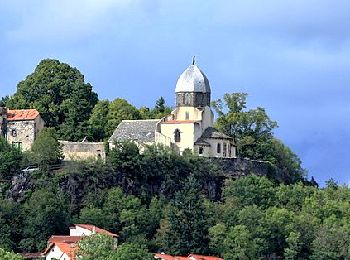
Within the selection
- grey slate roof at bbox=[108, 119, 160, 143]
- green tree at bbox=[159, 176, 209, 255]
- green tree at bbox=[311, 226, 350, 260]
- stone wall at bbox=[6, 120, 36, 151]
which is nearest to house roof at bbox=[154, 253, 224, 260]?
green tree at bbox=[159, 176, 209, 255]

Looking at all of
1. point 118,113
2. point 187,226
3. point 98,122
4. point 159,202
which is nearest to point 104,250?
point 187,226

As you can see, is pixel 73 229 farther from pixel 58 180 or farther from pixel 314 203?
pixel 314 203

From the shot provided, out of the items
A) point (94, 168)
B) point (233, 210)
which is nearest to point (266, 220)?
point (233, 210)

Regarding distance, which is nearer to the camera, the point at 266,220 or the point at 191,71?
the point at 266,220

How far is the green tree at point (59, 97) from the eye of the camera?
11144 cm

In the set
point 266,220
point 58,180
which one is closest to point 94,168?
point 58,180

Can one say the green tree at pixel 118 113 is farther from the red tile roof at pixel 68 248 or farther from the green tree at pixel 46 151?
the red tile roof at pixel 68 248

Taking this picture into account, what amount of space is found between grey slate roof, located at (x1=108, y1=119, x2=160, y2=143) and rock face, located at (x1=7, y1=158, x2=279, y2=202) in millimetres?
2894

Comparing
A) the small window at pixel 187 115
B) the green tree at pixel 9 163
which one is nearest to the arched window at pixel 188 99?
the small window at pixel 187 115

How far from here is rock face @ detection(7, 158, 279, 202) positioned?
104 m

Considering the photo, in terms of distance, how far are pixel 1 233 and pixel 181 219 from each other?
30.3ft

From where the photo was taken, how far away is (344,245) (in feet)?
337

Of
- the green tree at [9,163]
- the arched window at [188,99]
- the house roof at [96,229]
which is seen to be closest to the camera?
the house roof at [96,229]

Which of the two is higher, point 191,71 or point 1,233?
point 191,71
